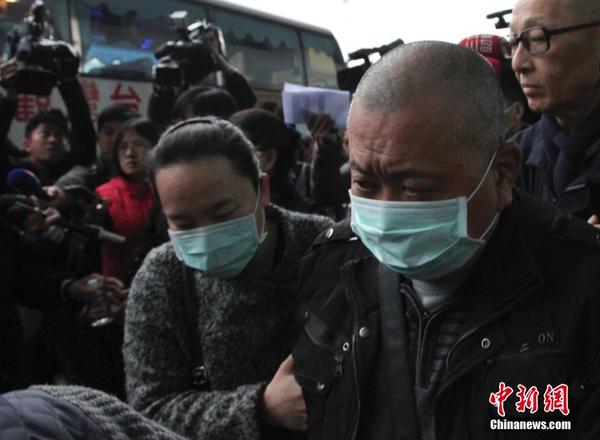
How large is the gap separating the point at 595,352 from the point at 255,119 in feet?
6.22

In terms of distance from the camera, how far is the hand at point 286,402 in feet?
4.58

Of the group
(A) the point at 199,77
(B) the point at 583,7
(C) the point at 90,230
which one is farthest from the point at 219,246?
(A) the point at 199,77

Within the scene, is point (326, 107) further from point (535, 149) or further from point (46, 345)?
point (46, 345)

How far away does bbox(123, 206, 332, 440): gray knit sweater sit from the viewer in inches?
59.9

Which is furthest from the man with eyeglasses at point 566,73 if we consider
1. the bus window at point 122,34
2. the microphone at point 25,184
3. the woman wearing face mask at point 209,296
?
the bus window at point 122,34

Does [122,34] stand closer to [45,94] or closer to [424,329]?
[45,94]

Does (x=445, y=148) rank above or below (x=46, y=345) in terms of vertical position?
above

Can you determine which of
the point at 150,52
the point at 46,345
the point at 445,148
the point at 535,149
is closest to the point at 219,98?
the point at 46,345

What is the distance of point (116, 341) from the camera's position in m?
3.08

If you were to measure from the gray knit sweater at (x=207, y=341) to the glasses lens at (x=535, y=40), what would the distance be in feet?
2.72

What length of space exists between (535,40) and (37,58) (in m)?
2.72

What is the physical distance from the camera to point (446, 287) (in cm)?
126

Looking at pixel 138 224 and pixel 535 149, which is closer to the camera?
pixel 535 149

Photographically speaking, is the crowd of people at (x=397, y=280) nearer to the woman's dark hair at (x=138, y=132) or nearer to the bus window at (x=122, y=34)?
the woman's dark hair at (x=138, y=132)
